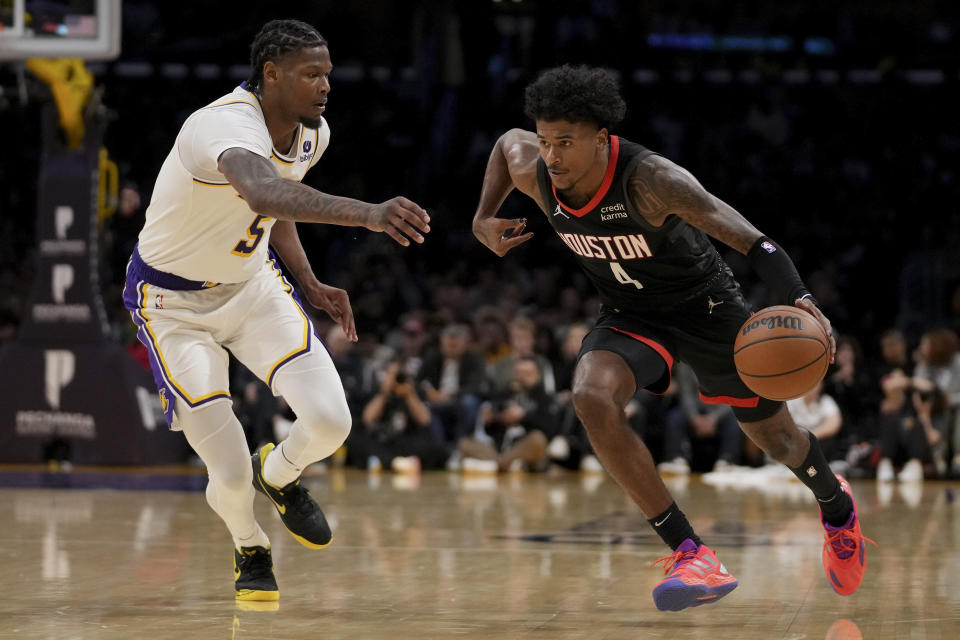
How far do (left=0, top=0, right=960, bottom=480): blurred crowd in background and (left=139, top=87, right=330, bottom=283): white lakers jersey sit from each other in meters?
6.69

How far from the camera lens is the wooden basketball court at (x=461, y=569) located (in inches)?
168

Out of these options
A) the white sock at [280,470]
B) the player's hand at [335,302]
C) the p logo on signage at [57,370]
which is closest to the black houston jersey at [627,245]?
the player's hand at [335,302]

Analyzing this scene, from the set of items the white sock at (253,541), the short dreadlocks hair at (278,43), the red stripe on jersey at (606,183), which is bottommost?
the white sock at (253,541)

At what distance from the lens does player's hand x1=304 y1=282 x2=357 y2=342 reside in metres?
5.18

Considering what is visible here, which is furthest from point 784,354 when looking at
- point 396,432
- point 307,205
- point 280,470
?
point 396,432

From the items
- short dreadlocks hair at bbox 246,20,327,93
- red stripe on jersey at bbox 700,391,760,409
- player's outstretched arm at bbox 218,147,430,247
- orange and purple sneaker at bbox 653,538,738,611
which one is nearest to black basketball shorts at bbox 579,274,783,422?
red stripe on jersey at bbox 700,391,760,409

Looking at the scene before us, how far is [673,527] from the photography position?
4.54m

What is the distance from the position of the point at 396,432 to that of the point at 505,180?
22.0ft

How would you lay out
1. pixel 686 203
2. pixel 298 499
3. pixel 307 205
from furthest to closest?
1. pixel 298 499
2. pixel 686 203
3. pixel 307 205

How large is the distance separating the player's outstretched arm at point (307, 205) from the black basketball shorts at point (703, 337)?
4.53 ft

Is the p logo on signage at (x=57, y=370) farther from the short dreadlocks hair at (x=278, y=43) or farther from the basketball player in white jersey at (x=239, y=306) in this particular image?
the short dreadlocks hair at (x=278, y=43)

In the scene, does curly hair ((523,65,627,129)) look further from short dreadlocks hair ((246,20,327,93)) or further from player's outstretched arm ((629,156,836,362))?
short dreadlocks hair ((246,20,327,93))

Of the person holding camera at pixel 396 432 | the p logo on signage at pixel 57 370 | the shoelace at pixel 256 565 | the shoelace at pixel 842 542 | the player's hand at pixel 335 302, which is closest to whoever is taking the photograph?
the shoelace at pixel 256 565

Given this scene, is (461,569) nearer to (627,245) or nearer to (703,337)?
(703,337)
